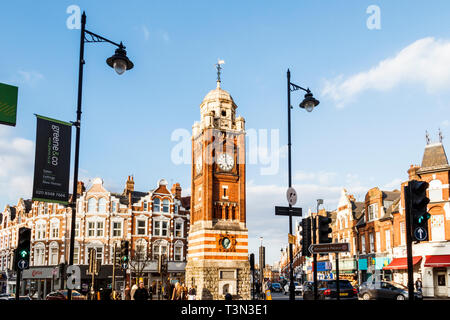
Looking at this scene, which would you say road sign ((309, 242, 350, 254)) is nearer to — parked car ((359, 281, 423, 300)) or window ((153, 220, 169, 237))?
parked car ((359, 281, 423, 300))

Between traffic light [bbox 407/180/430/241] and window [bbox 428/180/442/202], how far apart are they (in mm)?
31643

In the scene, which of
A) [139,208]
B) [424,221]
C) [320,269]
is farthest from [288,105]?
[320,269]

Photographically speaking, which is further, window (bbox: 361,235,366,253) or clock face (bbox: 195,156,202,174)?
clock face (bbox: 195,156,202,174)

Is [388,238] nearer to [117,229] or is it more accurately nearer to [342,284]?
[342,284]

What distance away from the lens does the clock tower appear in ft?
173

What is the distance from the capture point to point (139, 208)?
190 feet

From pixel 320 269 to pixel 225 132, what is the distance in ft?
82.1

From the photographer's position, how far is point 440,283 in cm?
3928

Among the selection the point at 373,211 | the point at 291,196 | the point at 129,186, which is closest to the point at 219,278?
the point at 129,186

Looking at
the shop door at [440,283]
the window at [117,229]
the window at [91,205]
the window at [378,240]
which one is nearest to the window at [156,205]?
the window at [117,229]

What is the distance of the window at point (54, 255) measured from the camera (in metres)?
56.1

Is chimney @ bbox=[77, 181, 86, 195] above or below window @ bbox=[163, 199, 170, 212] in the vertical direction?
above

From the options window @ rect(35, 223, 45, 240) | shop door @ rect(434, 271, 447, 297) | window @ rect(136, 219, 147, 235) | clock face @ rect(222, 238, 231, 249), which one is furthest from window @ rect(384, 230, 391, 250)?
window @ rect(35, 223, 45, 240)
